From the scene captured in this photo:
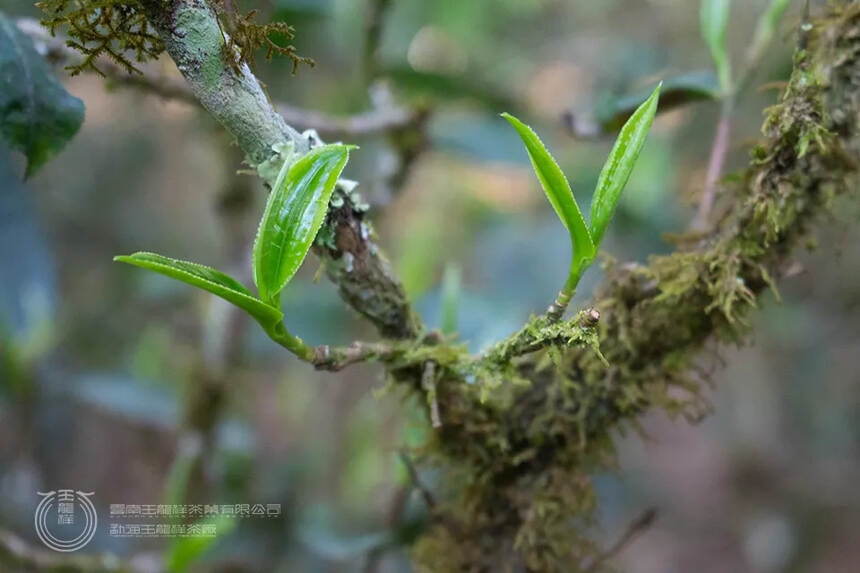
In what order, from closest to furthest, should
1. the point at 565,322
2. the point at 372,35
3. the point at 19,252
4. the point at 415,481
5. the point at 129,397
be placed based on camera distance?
the point at 565,322 → the point at 415,481 → the point at 19,252 → the point at 372,35 → the point at 129,397

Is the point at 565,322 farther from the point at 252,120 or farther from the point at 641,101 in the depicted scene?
the point at 641,101

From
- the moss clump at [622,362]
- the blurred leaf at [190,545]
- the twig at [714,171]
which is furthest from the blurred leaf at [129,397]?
the twig at [714,171]

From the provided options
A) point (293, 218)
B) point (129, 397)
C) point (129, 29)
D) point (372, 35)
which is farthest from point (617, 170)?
point (129, 397)

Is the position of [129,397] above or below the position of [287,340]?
above

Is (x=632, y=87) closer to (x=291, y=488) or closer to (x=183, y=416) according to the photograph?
(x=183, y=416)

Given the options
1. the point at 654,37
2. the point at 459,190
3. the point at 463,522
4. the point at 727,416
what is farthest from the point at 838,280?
the point at 463,522

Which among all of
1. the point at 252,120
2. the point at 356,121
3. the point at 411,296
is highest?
the point at 356,121

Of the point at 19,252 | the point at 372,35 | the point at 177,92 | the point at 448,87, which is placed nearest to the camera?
the point at 177,92

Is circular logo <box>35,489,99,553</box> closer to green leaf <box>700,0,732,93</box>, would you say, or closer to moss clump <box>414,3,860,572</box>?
moss clump <box>414,3,860,572</box>
